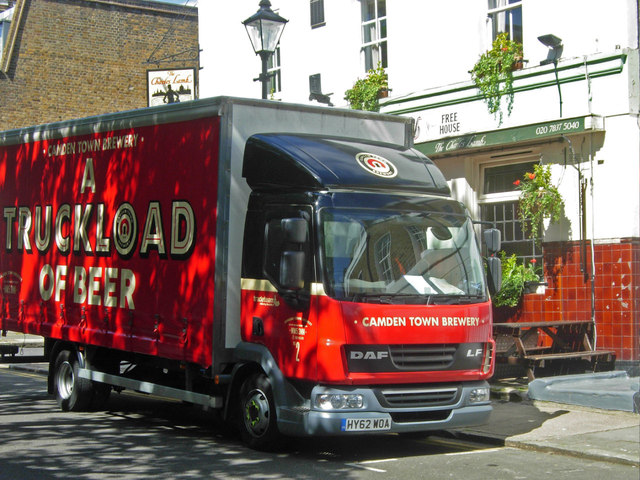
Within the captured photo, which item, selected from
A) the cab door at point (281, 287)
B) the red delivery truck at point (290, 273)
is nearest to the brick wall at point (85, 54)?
the red delivery truck at point (290, 273)

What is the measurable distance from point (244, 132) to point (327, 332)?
2.32 m

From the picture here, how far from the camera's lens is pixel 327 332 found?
8.70m

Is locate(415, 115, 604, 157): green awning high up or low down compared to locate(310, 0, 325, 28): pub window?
down

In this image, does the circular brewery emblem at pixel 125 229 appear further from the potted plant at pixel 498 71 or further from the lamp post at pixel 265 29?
the potted plant at pixel 498 71

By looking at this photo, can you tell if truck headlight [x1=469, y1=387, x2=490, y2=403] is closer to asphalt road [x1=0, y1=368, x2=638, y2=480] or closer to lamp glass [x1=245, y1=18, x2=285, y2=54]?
asphalt road [x1=0, y1=368, x2=638, y2=480]

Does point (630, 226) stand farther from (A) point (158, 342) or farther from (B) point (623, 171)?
(A) point (158, 342)

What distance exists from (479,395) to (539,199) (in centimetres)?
598

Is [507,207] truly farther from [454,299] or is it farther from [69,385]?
[69,385]

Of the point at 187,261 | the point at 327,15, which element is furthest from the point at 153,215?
the point at 327,15

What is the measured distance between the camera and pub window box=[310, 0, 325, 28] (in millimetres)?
19562

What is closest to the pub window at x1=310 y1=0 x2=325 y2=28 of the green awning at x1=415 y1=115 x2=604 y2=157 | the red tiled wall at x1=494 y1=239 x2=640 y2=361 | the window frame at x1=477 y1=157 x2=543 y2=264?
the green awning at x1=415 y1=115 x2=604 y2=157

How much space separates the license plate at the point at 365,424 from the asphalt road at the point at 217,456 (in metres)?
0.35

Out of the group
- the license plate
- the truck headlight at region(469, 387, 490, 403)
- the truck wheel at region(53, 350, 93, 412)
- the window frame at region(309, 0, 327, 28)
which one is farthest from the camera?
the window frame at region(309, 0, 327, 28)

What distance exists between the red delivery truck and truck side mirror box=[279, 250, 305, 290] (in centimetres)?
2
